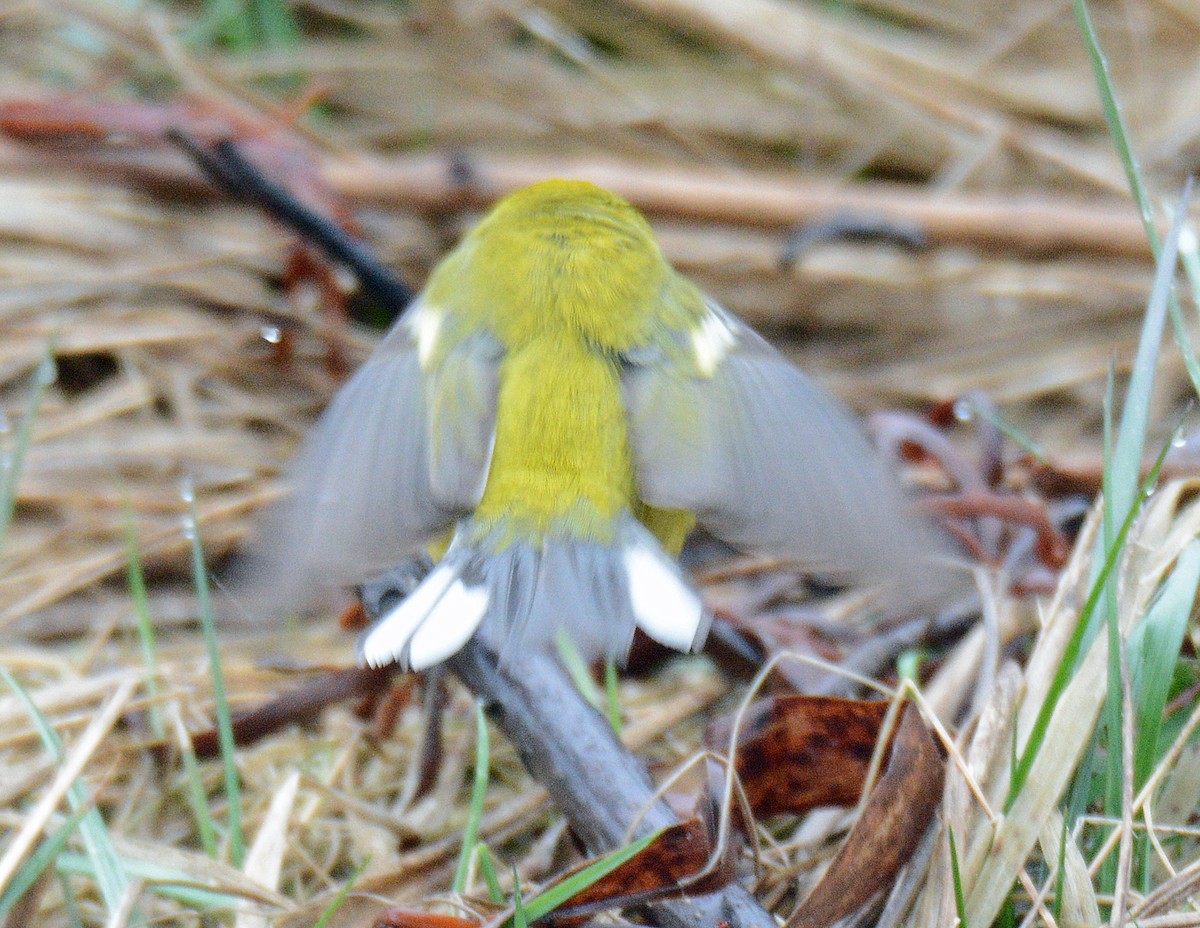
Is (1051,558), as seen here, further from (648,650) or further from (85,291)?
(85,291)

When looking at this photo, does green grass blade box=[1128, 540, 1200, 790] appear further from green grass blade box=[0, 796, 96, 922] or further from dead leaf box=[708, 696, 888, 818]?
green grass blade box=[0, 796, 96, 922]

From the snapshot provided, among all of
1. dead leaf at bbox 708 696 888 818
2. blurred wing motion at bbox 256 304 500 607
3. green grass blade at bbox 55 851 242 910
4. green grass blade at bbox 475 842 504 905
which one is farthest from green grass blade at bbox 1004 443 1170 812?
green grass blade at bbox 55 851 242 910

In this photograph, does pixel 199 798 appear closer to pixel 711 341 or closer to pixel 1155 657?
pixel 711 341

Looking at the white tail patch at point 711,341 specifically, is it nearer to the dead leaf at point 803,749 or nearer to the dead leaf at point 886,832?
the dead leaf at point 803,749

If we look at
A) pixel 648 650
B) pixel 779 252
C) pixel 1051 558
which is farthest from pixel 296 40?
pixel 1051 558

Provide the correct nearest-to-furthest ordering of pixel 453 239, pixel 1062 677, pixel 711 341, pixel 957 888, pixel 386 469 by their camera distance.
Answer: pixel 957 888 → pixel 1062 677 → pixel 386 469 → pixel 711 341 → pixel 453 239

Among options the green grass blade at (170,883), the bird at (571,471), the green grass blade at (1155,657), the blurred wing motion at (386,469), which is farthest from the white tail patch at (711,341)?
the green grass blade at (170,883)

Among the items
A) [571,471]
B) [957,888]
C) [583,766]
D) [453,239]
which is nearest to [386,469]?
[571,471]
